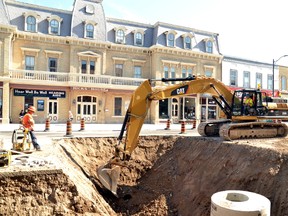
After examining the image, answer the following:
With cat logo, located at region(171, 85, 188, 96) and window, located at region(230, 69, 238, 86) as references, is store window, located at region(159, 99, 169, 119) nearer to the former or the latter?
window, located at region(230, 69, 238, 86)

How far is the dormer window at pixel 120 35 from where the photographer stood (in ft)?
92.9

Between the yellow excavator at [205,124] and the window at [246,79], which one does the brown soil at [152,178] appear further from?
the window at [246,79]

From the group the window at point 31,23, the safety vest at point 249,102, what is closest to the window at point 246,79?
the safety vest at point 249,102

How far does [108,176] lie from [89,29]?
2171cm

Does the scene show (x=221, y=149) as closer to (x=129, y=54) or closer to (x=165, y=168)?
(x=165, y=168)

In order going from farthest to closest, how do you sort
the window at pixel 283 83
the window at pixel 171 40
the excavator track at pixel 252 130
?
1. the window at pixel 283 83
2. the window at pixel 171 40
3. the excavator track at pixel 252 130

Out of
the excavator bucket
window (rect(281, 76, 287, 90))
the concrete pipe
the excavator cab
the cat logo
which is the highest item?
window (rect(281, 76, 287, 90))

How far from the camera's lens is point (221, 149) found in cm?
1030

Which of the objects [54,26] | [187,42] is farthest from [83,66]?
[187,42]

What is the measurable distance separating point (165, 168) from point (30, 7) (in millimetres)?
23205

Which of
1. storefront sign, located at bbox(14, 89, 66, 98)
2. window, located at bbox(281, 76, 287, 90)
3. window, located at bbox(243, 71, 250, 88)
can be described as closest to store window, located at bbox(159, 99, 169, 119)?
storefront sign, located at bbox(14, 89, 66, 98)

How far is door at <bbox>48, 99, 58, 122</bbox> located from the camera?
2545 cm

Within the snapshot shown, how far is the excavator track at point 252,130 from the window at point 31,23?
22.1 meters

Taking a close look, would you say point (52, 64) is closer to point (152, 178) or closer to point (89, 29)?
point (89, 29)
